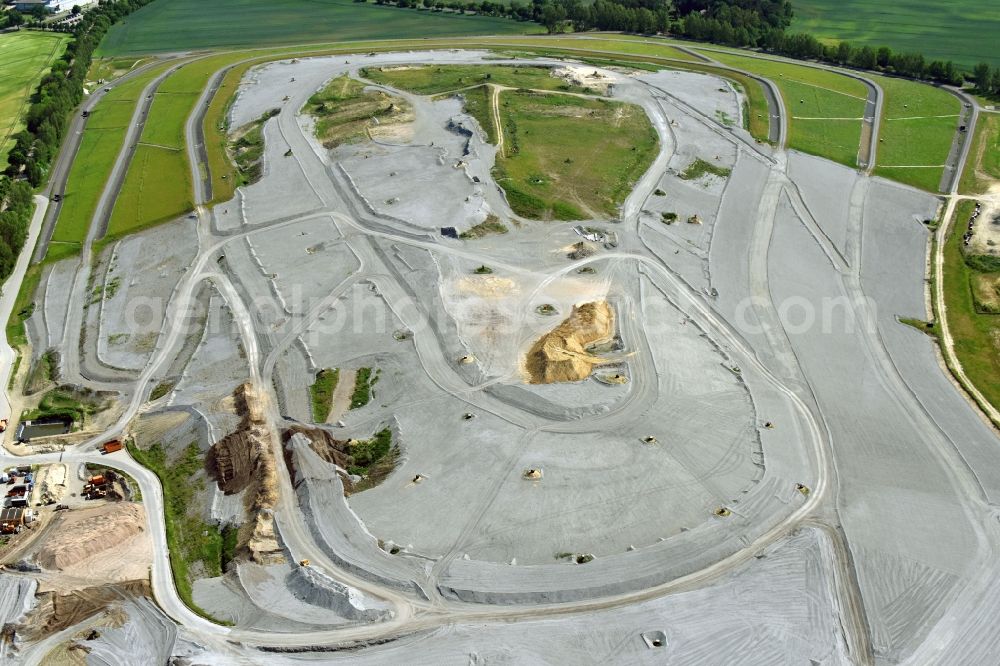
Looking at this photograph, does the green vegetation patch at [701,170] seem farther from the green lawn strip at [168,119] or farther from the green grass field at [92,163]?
the green grass field at [92,163]

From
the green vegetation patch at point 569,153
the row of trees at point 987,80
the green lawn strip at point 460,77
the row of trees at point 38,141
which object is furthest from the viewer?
the green lawn strip at point 460,77

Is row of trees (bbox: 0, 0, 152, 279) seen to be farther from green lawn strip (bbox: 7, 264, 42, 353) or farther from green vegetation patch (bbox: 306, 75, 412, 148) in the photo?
green vegetation patch (bbox: 306, 75, 412, 148)

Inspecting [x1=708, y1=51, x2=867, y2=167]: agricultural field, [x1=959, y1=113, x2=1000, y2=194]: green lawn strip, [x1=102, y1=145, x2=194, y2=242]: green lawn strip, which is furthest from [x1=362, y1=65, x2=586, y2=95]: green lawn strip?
[x1=959, y1=113, x2=1000, y2=194]: green lawn strip

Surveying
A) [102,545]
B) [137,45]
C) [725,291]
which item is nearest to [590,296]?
[725,291]

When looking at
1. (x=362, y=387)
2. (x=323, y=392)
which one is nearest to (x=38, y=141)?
(x=323, y=392)

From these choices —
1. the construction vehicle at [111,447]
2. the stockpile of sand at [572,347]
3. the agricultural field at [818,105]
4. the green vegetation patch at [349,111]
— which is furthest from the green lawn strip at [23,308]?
the agricultural field at [818,105]

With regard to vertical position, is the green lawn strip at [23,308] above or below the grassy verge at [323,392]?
above

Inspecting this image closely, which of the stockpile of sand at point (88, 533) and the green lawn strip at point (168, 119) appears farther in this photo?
the green lawn strip at point (168, 119)
